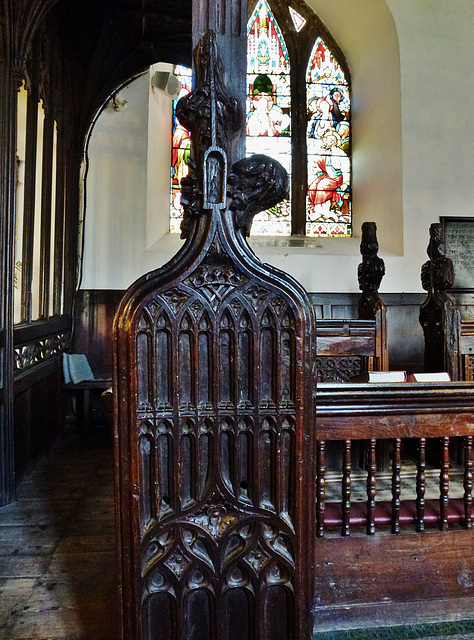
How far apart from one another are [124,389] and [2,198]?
6.30 ft

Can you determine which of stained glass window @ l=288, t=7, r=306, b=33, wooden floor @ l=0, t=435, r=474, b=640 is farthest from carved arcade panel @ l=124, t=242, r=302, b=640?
stained glass window @ l=288, t=7, r=306, b=33

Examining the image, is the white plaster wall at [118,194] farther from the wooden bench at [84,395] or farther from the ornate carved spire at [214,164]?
the ornate carved spire at [214,164]

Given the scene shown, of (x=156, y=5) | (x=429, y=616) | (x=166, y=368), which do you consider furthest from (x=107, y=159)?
(x=429, y=616)

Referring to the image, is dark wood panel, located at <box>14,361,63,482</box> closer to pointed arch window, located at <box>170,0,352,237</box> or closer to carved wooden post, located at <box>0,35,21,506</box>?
carved wooden post, located at <box>0,35,21,506</box>

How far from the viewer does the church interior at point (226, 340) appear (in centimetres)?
107

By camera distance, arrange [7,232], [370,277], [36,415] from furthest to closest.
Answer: [370,277], [36,415], [7,232]

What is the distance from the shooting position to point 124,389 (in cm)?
104

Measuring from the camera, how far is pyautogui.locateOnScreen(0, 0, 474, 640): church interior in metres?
1.07

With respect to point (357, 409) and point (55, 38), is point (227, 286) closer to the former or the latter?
point (357, 409)

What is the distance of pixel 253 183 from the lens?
1066mm

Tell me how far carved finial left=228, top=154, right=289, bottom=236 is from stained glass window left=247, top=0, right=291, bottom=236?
406cm

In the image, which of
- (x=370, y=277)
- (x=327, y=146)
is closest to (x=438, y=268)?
(x=370, y=277)

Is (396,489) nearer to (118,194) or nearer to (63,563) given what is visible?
(63,563)

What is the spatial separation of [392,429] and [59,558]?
1.45 m
